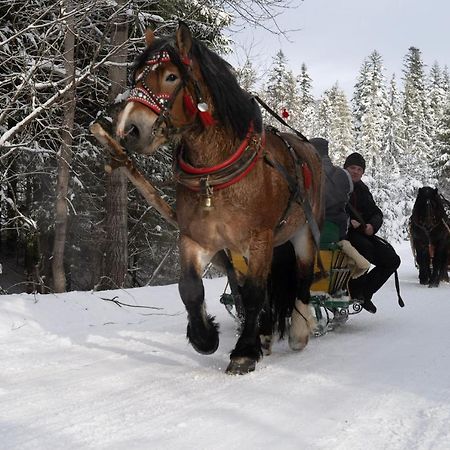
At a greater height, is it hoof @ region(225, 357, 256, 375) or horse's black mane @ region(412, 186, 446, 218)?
horse's black mane @ region(412, 186, 446, 218)

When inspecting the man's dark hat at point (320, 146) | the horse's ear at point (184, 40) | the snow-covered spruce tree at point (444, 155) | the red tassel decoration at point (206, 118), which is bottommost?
the red tassel decoration at point (206, 118)

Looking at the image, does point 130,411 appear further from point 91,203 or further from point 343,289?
point 91,203

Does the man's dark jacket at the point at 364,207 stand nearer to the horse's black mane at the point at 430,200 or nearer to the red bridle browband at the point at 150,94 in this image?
the red bridle browband at the point at 150,94

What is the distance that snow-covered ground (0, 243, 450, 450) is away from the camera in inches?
106

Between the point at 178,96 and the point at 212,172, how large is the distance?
56 centimetres

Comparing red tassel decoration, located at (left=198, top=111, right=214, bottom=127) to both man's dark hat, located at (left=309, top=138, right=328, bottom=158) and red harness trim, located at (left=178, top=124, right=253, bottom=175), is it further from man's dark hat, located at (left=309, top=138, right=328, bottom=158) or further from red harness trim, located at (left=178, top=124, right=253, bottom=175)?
man's dark hat, located at (left=309, top=138, right=328, bottom=158)

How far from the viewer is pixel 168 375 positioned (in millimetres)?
3922

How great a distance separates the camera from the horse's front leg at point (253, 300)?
13.2ft

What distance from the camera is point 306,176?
493cm

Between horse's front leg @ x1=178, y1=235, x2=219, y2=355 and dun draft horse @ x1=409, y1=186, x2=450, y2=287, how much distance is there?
8.36 meters

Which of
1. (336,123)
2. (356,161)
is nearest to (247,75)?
(356,161)

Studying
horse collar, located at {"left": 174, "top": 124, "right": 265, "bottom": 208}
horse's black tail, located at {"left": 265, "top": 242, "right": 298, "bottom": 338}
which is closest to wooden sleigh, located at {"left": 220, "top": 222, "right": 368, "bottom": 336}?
horse's black tail, located at {"left": 265, "top": 242, "right": 298, "bottom": 338}

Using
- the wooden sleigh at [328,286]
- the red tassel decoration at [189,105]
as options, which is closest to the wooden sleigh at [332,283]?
the wooden sleigh at [328,286]

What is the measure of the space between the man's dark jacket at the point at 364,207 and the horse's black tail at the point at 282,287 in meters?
1.68
